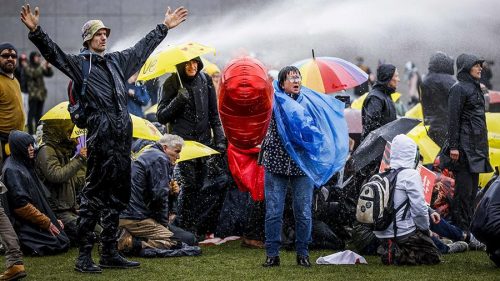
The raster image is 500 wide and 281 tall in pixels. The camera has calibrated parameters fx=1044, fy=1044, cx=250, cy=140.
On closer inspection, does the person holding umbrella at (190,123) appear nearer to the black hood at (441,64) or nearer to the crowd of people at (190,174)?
the crowd of people at (190,174)

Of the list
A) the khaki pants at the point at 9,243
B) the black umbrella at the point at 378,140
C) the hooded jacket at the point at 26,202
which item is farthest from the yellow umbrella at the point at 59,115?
the black umbrella at the point at 378,140

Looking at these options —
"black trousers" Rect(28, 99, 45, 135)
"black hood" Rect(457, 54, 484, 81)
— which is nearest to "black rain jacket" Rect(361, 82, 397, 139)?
"black hood" Rect(457, 54, 484, 81)

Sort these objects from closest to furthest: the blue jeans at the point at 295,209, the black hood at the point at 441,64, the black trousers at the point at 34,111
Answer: the blue jeans at the point at 295,209, the black hood at the point at 441,64, the black trousers at the point at 34,111

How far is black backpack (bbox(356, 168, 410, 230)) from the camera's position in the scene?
968 cm

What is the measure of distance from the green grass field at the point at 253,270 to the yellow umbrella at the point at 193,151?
113cm

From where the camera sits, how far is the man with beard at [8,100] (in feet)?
37.6

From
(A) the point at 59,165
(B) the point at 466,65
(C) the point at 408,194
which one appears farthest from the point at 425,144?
(A) the point at 59,165

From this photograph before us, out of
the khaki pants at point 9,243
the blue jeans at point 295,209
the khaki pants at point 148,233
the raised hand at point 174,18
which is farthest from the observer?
the khaki pants at point 148,233

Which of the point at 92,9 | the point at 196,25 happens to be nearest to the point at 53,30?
the point at 92,9

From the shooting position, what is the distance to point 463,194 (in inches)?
456

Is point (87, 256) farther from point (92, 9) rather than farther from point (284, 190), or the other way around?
point (92, 9)

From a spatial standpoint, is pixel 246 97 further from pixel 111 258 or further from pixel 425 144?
pixel 425 144

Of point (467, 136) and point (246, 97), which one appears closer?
point (246, 97)

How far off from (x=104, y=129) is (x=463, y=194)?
4405mm
